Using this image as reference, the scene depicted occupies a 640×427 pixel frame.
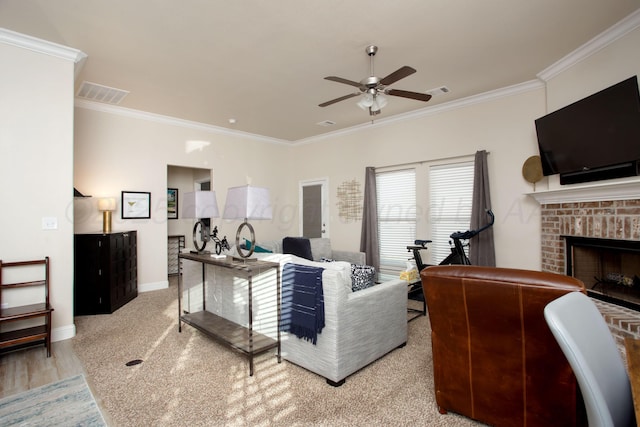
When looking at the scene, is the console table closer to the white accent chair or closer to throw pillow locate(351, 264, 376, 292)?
throw pillow locate(351, 264, 376, 292)

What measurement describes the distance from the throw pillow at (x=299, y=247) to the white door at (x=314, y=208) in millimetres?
2868

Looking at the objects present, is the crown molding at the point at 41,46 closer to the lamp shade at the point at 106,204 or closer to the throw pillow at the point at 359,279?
the lamp shade at the point at 106,204

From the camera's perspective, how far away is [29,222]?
3.03 metres

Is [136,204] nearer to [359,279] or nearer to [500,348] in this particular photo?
[359,279]

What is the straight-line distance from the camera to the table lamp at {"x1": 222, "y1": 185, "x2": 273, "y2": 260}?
8.78ft

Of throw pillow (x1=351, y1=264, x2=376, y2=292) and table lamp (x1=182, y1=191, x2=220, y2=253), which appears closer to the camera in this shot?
throw pillow (x1=351, y1=264, x2=376, y2=292)

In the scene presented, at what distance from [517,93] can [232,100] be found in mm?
3919

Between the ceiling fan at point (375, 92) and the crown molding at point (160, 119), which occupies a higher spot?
the crown molding at point (160, 119)

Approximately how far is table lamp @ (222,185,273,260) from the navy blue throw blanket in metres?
0.43

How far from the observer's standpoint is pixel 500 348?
167 centimetres

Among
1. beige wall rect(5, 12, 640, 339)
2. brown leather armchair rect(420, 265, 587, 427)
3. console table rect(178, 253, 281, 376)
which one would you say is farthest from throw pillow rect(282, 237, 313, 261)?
beige wall rect(5, 12, 640, 339)

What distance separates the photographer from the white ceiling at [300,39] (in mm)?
2635

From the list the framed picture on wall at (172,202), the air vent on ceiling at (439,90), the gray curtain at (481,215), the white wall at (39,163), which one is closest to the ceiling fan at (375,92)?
the air vent on ceiling at (439,90)

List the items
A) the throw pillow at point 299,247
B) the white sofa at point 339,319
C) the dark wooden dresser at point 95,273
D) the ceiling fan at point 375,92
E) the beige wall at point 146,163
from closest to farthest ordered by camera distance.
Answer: the white sofa at point 339,319
the ceiling fan at point 375,92
the throw pillow at point 299,247
the dark wooden dresser at point 95,273
the beige wall at point 146,163
